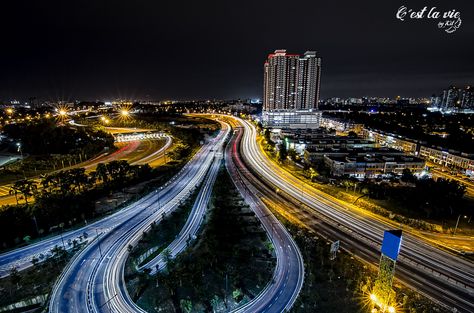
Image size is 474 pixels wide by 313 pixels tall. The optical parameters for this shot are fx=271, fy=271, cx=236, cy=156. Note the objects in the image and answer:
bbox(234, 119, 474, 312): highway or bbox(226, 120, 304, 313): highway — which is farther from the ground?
bbox(226, 120, 304, 313): highway

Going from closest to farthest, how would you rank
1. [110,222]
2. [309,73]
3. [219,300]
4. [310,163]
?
[219,300] → [110,222] → [310,163] → [309,73]

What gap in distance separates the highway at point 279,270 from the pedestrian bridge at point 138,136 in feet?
245

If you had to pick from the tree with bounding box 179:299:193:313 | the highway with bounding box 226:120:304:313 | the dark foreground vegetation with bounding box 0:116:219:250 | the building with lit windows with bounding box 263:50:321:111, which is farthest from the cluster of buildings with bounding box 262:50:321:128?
the tree with bounding box 179:299:193:313

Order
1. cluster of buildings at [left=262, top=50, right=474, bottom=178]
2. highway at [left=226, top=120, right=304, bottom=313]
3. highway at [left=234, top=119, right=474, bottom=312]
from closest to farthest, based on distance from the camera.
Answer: highway at [left=226, top=120, right=304, bottom=313] < highway at [left=234, top=119, right=474, bottom=312] < cluster of buildings at [left=262, top=50, right=474, bottom=178]

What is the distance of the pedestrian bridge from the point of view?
360ft

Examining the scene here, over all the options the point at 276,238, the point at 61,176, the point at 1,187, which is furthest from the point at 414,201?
the point at 1,187

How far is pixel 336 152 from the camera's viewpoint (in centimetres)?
7775

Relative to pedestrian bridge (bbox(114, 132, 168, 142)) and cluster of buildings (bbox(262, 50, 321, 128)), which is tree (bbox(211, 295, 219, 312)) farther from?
cluster of buildings (bbox(262, 50, 321, 128))

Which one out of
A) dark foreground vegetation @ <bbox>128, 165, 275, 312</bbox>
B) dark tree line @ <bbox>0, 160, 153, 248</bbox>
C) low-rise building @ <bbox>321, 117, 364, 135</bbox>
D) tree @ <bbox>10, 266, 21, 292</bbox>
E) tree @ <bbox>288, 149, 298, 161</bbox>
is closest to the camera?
dark foreground vegetation @ <bbox>128, 165, 275, 312</bbox>

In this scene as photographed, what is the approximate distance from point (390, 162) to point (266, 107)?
10371 centimetres

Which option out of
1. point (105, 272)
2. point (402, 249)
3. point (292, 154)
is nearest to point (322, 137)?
point (292, 154)

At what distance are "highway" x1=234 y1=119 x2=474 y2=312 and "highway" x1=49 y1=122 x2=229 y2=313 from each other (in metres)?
23.9

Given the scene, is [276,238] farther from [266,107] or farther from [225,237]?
[266,107]

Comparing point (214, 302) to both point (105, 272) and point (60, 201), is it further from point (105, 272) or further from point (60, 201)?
point (60, 201)
